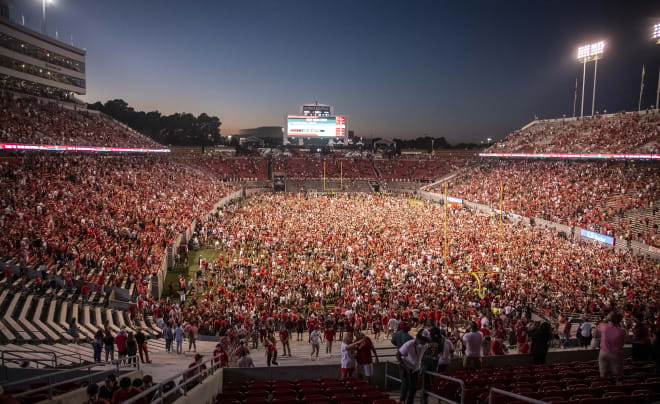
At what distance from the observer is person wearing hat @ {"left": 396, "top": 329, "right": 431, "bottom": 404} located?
19.2ft

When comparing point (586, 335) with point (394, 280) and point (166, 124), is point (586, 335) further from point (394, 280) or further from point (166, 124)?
point (166, 124)

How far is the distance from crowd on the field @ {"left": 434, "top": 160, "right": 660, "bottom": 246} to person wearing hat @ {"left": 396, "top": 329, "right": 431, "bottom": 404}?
81.7ft

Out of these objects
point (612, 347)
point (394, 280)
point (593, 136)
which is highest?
point (593, 136)

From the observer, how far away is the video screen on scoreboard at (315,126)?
62469 mm

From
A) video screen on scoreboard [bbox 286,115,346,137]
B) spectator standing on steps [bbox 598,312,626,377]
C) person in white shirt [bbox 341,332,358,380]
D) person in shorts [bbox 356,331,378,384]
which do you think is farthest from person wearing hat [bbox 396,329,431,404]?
video screen on scoreboard [bbox 286,115,346,137]

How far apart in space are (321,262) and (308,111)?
44688 millimetres

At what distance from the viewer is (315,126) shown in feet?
206

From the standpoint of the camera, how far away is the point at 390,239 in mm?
26094

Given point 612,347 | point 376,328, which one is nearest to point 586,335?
point 612,347

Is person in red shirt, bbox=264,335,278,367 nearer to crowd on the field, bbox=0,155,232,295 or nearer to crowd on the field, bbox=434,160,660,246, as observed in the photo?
crowd on the field, bbox=0,155,232,295

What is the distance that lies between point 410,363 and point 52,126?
3674 cm

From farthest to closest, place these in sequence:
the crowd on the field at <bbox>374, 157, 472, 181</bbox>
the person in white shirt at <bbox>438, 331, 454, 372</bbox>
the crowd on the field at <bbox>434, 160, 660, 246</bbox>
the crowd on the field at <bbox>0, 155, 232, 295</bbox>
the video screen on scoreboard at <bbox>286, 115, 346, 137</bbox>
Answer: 1. the video screen on scoreboard at <bbox>286, 115, 346, 137</bbox>
2. the crowd on the field at <bbox>374, 157, 472, 181</bbox>
3. the crowd on the field at <bbox>434, 160, 660, 246</bbox>
4. the crowd on the field at <bbox>0, 155, 232, 295</bbox>
5. the person in white shirt at <bbox>438, 331, 454, 372</bbox>

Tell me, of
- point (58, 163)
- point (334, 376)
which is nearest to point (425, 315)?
point (334, 376)

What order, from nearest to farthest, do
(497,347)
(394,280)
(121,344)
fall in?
1. (497,347)
2. (121,344)
3. (394,280)
